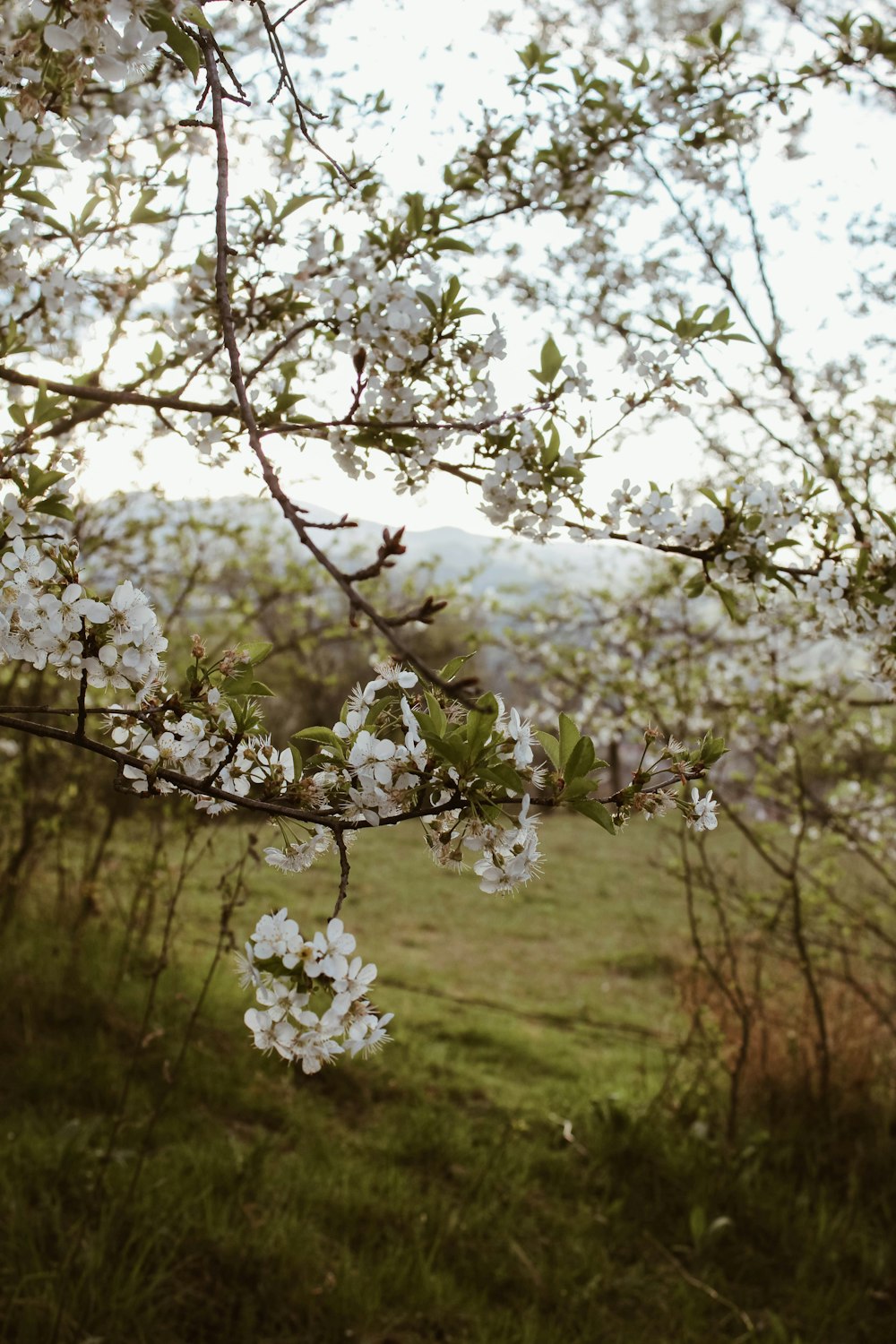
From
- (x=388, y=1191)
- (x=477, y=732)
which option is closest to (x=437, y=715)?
(x=477, y=732)

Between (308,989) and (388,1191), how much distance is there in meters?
2.47

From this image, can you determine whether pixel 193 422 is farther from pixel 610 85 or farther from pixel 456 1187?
pixel 456 1187

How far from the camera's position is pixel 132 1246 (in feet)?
8.32

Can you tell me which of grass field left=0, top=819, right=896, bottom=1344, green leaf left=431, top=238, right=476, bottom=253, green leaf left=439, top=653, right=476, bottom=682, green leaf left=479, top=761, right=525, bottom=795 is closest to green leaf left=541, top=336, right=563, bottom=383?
green leaf left=431, top=238, right=476, bottom=253

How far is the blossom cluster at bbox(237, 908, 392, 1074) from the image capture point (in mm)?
976

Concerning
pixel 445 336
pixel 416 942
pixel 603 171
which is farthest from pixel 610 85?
pixel 416 942

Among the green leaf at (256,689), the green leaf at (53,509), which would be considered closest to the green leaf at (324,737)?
the green leaf at (256,689)

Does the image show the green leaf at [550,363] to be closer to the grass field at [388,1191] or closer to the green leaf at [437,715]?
the green leaf at [437,715]

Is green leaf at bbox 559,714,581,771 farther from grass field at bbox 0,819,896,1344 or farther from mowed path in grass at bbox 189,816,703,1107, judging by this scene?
grass field at bbox 0,819,896,1344

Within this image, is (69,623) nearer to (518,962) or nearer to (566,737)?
(566,737)

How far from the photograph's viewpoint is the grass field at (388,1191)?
2.51m

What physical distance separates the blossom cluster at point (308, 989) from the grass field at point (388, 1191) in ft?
5.22

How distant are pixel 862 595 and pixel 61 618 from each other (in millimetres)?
1768

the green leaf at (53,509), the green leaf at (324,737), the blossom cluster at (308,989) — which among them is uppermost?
the green leaf at (53,509)
